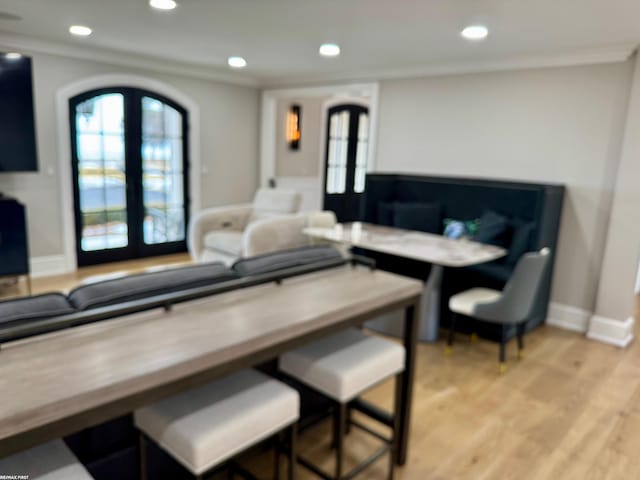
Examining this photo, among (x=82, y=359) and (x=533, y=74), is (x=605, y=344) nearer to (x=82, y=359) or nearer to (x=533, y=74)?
(x=533, y=74)

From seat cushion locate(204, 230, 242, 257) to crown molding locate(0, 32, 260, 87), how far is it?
2.15 meters

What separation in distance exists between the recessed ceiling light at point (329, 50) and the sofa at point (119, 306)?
8.77 feet

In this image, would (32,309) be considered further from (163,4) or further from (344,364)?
(163,4)

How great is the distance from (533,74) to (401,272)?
7.09ft

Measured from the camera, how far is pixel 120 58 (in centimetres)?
527

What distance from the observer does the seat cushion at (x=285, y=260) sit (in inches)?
83.6

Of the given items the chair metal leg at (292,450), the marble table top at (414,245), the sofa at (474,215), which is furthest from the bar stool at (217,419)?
the sofa at (474,215)

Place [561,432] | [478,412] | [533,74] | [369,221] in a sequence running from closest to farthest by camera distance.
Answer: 1. [561,432]
2. [478,412]
3. [533,74]
4. [369,221]

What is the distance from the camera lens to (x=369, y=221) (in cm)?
496

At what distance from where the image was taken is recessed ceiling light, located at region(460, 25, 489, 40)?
336cm

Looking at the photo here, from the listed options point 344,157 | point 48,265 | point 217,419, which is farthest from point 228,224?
point 217,419

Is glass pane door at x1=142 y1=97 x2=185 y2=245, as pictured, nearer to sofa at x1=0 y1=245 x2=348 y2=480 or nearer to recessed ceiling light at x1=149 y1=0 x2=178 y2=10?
recessed ceiling light at x1=149 y1=0 x2=178 y2=10

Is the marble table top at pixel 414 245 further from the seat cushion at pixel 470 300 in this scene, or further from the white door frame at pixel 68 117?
the white door frame at pixel 68 117

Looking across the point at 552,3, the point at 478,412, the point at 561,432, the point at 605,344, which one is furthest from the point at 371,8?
the point at 605,344
